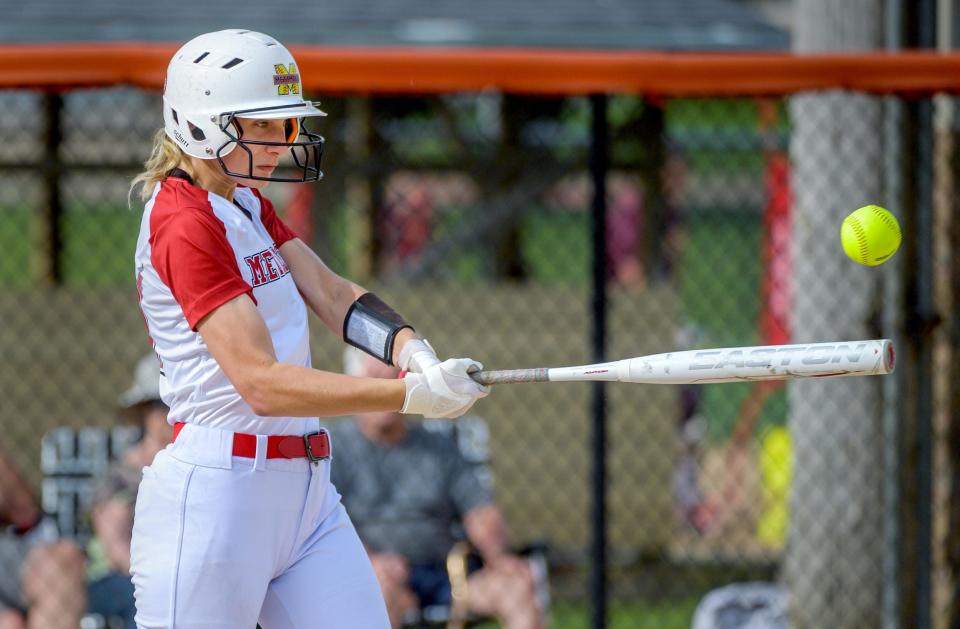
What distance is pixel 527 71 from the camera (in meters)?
4.12

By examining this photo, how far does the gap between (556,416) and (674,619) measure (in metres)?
1.14

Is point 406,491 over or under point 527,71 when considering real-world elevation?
under

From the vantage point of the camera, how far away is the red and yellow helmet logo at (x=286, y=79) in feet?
9.39

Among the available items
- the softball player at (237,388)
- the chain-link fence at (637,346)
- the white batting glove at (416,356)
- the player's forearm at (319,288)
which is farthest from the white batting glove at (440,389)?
the chain-link fence at (637,346)

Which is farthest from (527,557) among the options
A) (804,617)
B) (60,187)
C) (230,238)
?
(60,187)

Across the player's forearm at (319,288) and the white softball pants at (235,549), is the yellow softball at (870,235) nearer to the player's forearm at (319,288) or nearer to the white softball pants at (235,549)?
the player's forearm at (319,288)

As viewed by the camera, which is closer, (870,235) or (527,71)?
(870,235)

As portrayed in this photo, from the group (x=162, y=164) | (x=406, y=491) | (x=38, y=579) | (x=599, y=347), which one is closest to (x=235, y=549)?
(x=162, y=164)

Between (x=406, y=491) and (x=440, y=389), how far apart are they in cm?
250

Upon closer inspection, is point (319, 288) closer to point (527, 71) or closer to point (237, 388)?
point (237, 388)

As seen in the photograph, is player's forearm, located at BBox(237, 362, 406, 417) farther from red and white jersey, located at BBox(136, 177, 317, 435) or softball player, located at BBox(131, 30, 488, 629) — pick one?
red and white jersey, located at BBox(136, 177, 317, 435)

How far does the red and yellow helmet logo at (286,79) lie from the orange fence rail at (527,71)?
1156 millimetres

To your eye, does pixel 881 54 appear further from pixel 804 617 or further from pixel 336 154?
pixel 336 154

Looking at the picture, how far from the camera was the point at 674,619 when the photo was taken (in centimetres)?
646
